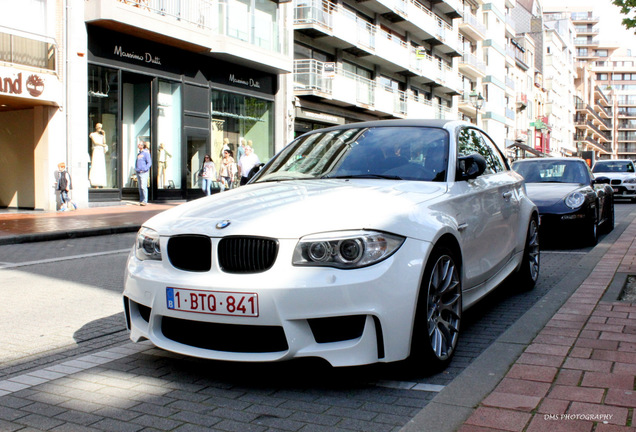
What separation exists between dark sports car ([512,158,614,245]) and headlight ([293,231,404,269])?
7214mm

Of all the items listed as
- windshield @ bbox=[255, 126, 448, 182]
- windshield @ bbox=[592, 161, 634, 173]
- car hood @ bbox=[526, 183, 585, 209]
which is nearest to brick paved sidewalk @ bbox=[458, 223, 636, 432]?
windshield @ bbox=[255, 126, 448, 182]

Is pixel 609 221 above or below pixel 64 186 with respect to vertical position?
below

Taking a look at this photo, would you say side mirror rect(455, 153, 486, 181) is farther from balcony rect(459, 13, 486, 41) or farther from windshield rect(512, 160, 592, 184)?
balcony rect(459, 13, 486, 41)

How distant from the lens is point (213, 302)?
3.29 metres

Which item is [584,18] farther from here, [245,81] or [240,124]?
[240,124]

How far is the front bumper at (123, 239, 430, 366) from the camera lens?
10.4 feet

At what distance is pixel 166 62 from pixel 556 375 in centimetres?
1925

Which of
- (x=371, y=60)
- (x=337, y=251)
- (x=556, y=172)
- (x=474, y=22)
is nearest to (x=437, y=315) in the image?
(x=337, y=251)

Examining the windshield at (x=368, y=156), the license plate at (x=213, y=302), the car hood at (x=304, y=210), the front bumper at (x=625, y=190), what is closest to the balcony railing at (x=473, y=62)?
the front bumper at (x=625, y=190)

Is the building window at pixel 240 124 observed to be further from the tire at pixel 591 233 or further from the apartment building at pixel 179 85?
the tire at pixel 591 233

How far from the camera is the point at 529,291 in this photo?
628 cm

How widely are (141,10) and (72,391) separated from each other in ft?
56.0

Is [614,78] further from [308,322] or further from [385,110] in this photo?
[308,322]

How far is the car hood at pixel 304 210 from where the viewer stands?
11.0ft
